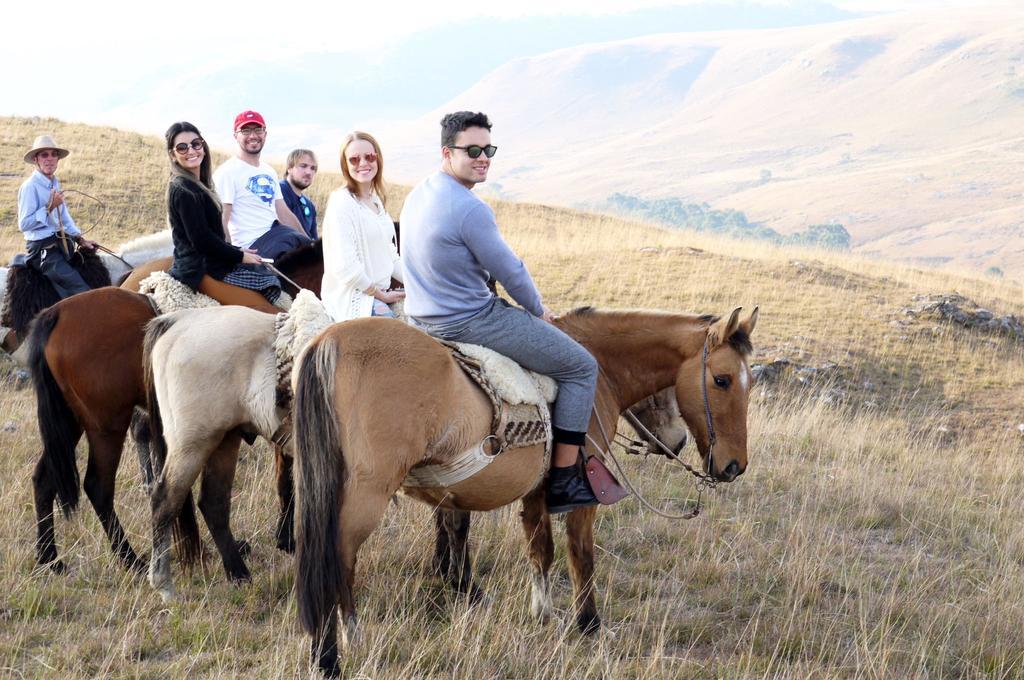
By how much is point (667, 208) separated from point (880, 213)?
2388cm

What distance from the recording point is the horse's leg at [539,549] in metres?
5.06

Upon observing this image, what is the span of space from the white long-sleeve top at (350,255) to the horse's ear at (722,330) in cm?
216

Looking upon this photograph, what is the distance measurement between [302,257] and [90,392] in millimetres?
2303

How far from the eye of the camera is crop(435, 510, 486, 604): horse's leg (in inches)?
214

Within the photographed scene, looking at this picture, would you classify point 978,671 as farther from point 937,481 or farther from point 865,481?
point 937,481

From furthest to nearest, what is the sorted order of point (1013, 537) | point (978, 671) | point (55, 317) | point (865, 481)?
point (865, 481), point (1013, 537), point (55, 317), point (978, 671)

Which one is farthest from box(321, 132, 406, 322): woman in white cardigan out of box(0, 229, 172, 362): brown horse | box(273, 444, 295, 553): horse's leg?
box(0, 229, 172, 362): brown horse

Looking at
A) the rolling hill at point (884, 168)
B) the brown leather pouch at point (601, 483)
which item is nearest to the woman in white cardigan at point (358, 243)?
the brown leather pouch at point (601, 483)

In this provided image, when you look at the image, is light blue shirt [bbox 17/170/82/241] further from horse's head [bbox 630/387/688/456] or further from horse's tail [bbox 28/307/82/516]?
horse's head [bbox 630/387/688/456]

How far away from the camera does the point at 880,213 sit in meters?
103

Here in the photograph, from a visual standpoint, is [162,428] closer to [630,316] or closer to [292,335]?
[292,335]

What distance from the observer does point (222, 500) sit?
5.28 m

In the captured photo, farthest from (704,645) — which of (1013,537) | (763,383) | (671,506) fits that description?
(763,383)

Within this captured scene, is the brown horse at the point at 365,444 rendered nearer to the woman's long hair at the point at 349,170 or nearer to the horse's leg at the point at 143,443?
the woman's long hair at the point at 349,170
